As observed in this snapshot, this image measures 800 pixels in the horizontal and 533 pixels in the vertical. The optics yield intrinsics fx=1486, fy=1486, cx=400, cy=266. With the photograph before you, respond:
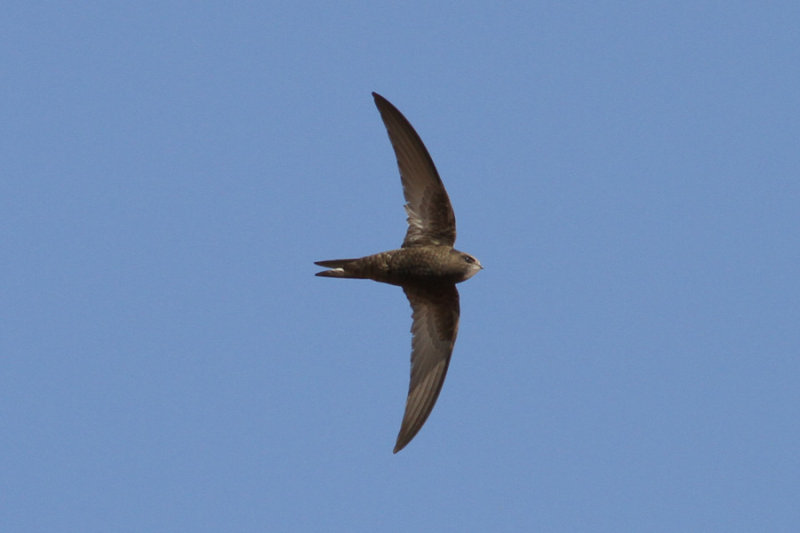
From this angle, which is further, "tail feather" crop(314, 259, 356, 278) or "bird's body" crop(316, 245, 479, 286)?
"tail feather" crop(314, 259, 356, 278)

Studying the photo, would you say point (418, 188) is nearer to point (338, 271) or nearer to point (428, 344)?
point (338, 271)

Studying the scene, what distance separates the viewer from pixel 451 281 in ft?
45.2

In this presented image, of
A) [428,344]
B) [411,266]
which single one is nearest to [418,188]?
[411,266]

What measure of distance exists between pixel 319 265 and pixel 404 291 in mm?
852

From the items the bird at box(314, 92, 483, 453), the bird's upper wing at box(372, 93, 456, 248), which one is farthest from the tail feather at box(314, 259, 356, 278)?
the bird's upper wing at box(372, 93, 456, 248)

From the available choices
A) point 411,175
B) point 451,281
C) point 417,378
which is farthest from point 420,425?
point 411,175

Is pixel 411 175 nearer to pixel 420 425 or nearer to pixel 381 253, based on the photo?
pixel 381 253

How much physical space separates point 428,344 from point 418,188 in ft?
4.88

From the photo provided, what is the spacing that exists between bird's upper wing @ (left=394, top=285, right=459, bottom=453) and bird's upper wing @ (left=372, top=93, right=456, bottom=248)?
504 millimetres

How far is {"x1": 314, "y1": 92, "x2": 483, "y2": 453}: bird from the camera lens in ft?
45.0

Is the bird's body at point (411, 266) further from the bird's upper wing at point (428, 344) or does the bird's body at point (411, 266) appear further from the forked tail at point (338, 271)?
the bird's upper wing at point (428, 344)

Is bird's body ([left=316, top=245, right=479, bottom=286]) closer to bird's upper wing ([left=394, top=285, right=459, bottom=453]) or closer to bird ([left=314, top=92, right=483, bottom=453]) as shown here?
bird ([left=314, top=92, right=483, bottom=453])

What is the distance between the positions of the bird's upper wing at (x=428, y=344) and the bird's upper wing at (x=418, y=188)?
0.50 m

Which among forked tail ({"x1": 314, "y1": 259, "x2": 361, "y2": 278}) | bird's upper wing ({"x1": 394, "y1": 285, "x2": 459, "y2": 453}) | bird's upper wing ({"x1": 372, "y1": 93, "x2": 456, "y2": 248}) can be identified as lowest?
bird's upper wing ({"x1": 394, "y1": 285, "x2": 459, "y2": 453})
